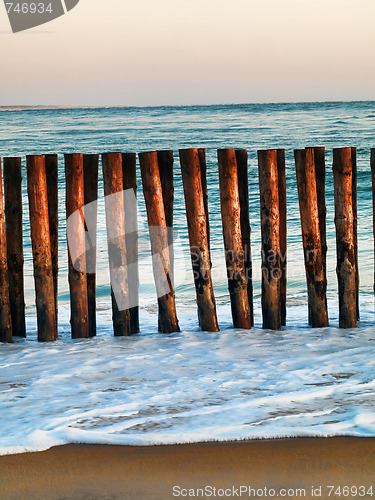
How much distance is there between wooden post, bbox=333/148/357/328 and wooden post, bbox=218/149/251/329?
719mm

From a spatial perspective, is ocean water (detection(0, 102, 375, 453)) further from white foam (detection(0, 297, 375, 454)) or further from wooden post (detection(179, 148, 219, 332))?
wooden post (detection(179, 148, 219, 332))

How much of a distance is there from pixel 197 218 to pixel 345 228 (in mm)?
1084

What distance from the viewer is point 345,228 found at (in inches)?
183

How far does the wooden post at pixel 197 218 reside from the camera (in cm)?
455

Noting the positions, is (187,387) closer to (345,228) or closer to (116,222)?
(116,222)

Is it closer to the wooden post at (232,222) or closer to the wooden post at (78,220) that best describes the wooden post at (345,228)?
the wooden post at (232,222)

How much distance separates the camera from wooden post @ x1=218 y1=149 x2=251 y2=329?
454 centimetres

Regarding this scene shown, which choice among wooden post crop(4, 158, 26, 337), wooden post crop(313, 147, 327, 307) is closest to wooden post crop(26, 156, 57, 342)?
wooden post crop(4, 158, 26, 337)

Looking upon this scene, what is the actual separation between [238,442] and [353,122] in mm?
27375

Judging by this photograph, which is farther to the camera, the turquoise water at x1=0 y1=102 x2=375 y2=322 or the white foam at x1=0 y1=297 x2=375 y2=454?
the turquoise water at x1=0 y1=102 x2=375 y2=322

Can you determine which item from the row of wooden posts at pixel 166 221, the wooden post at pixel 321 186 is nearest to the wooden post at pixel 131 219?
the row of wooden posts at pixel 166 221

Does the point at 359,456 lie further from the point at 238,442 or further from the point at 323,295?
the point at 323,295

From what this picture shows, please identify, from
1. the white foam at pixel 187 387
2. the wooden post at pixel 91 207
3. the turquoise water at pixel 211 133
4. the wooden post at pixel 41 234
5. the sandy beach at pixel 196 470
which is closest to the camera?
the sandy beach at pixel 196 470

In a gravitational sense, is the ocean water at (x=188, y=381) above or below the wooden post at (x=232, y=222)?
below
